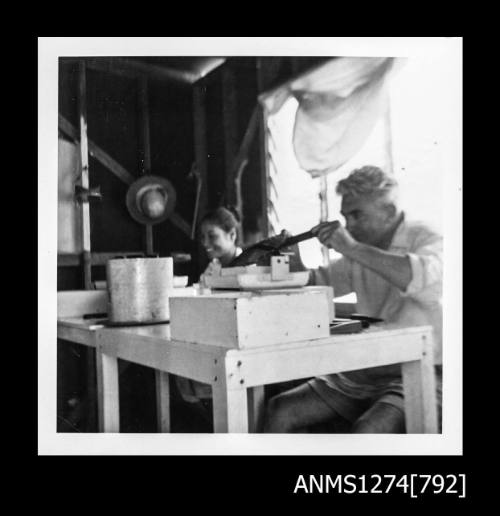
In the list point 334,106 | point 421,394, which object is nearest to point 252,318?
point 421,394

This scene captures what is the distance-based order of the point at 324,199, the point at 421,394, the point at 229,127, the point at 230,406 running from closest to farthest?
1. the point at 230,406
2. the point at 421,394
3. the point at 324,199
4. the point at 229,127

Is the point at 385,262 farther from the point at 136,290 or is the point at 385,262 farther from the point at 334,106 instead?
the point at 136,290

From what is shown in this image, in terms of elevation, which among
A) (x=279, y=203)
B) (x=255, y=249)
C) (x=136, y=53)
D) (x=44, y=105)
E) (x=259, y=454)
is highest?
(x=136, y=53)

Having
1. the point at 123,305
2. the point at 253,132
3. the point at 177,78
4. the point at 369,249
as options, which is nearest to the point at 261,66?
the point at 177,78

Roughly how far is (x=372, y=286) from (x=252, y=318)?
102 centimetres

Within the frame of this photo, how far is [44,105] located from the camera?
1696mm

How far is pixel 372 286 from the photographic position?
84.0 inches

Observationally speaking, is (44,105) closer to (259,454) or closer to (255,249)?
(255,249)

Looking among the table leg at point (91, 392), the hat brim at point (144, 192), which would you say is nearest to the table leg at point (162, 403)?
the table leg at point (91, 392)

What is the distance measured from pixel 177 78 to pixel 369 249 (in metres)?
1.02

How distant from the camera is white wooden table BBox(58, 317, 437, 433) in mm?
1231

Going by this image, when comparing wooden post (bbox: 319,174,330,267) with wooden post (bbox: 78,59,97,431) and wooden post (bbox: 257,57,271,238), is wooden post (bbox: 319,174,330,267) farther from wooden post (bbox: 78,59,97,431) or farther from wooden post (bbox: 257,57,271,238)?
wooden post (bbox: 78,59,97,431)

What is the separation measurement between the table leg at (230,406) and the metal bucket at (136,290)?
1.86 ft

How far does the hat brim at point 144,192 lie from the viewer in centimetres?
275
